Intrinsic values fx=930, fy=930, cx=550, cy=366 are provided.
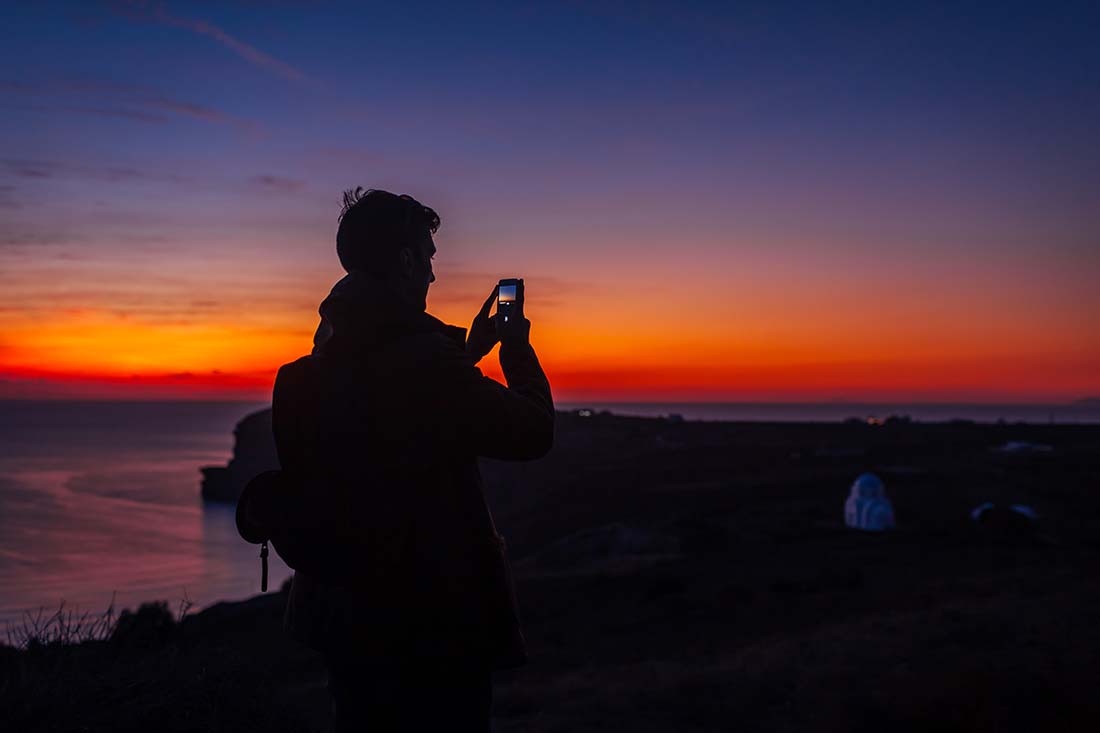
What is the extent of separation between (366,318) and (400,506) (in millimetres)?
484

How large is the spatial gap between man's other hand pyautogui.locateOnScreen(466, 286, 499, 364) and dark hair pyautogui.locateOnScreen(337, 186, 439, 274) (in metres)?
0.31

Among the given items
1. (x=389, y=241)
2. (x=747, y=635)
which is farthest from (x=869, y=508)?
(x=389, y=241)

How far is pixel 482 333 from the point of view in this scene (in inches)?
107

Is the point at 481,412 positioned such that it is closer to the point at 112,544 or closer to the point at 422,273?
the point at 422,273

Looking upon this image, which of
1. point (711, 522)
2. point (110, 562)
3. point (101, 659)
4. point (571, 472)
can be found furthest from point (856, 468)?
point (101, 659)

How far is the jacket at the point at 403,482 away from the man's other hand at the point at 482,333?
1.16ft

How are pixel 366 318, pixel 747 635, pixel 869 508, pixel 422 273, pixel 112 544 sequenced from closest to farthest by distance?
pixel 366 318, pixel 422 273, pixel 747 635, pixel 869 508, pixel 112 544

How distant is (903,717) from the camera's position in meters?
7.71

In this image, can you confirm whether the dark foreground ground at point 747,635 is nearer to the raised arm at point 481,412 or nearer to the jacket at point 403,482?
the jacket at point 403,482

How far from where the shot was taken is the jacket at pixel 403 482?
7.39ft

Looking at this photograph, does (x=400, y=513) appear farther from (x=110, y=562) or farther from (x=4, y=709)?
(x=110, y=562)

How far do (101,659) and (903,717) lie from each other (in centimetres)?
620

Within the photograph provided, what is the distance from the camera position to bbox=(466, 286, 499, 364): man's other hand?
107 inches

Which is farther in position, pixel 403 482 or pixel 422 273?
pixel 422 273
